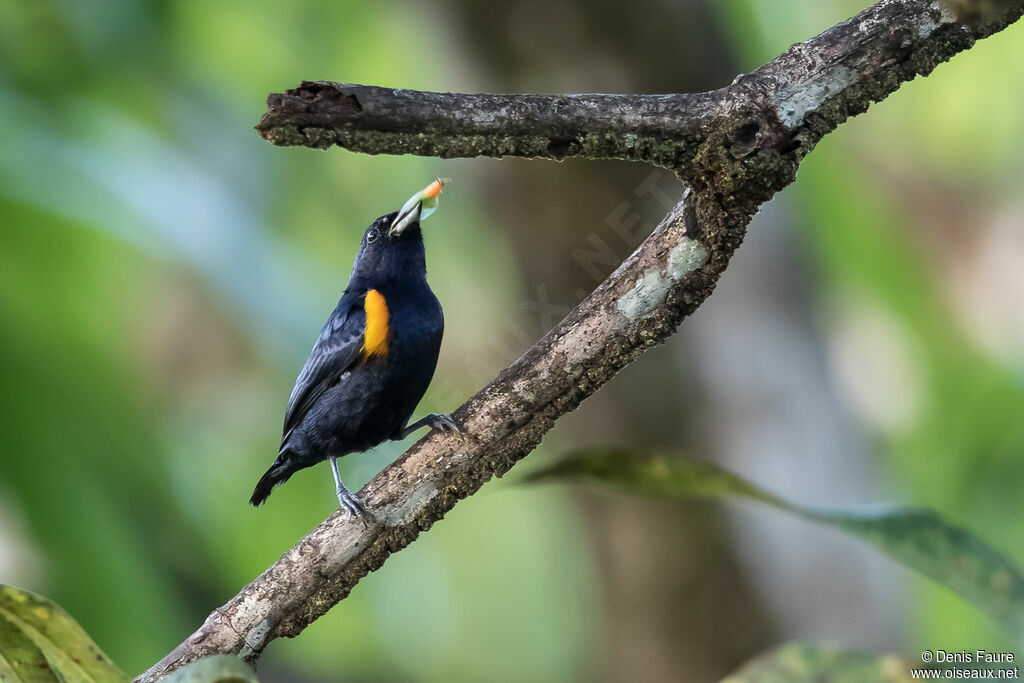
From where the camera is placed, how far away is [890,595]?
4.16 meters

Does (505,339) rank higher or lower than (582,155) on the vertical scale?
higher

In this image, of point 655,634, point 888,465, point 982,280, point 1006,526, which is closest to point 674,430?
point 655,634

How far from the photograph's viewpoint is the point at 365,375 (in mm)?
2240

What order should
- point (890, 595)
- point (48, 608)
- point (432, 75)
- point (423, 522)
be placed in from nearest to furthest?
point (48, 608), point (423, 522), point (890, 595), point (432, 75)

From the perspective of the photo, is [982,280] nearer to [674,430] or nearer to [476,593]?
[674,430]

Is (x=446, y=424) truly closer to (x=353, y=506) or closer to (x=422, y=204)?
(x=353, y=506)

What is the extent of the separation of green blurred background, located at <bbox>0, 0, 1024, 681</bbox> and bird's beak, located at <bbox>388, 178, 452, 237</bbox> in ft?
3.17

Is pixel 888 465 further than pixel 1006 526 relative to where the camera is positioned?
Yes

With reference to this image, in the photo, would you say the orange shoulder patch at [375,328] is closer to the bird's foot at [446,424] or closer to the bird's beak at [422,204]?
the bird's beak at [422,204]

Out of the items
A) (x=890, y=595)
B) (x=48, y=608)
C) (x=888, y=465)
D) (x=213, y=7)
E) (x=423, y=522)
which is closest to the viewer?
(x=48, y=608)

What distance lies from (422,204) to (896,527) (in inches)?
45.0

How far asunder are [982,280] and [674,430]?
239cm

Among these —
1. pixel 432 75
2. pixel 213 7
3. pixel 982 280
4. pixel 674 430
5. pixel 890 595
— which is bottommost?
pixel 890 595

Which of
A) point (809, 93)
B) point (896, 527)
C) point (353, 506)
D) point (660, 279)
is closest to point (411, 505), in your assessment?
point (353, 506)
